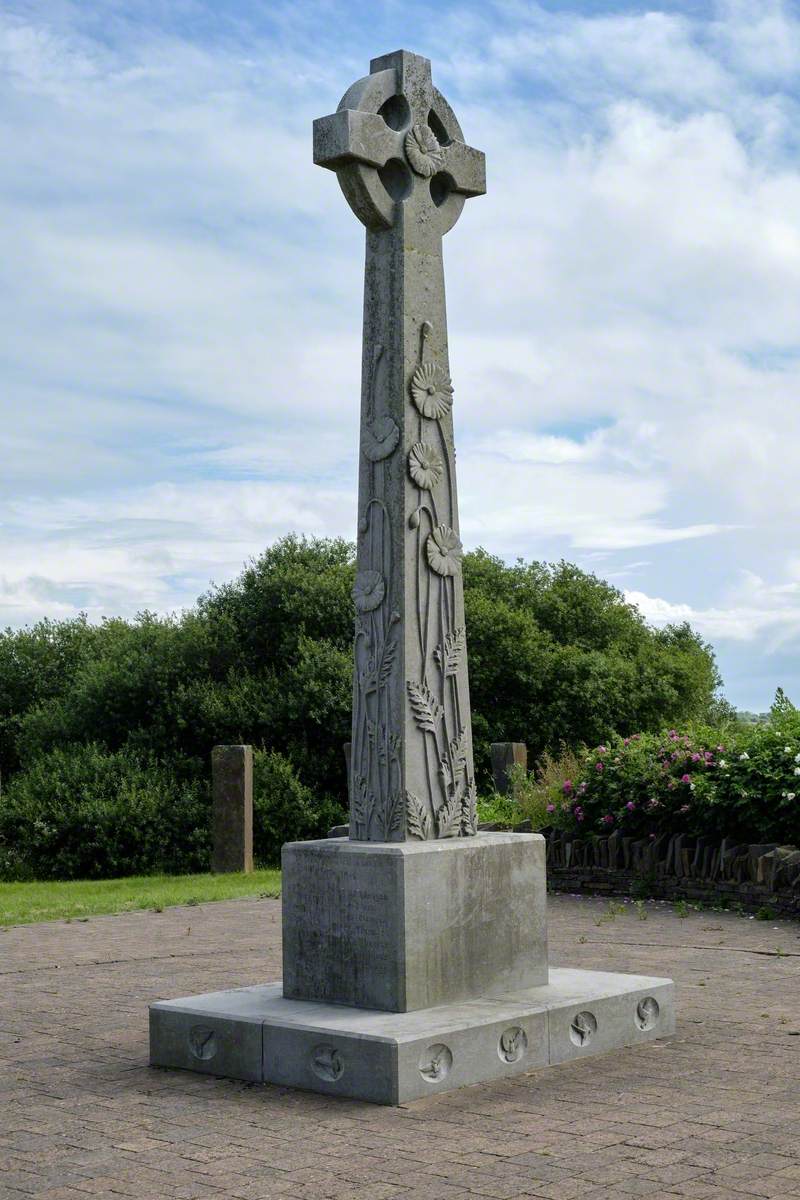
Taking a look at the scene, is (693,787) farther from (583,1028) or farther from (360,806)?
(360,806)

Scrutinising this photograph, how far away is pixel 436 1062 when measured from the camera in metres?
6.08

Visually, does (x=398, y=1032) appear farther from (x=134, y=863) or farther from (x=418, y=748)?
(x=134, y=863)

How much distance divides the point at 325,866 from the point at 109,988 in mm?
3240

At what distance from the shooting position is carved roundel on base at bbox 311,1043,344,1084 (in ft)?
20.1

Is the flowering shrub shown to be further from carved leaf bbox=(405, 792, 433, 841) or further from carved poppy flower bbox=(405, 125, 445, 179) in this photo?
carved poppy flower bbox=(405, 125, 445, 179)

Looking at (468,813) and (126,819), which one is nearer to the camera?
(468,813)

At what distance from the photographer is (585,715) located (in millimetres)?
27359

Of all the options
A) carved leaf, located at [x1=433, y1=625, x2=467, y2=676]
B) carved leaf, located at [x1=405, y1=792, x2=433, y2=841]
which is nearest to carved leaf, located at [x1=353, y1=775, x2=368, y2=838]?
carved leaf, located at [x1=405, y1=792, x2=433, y2=841]

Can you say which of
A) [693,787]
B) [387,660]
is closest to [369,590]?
[387,660]

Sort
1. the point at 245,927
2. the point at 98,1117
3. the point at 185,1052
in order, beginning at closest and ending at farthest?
the point at 98,1117
the point at 185,1052
the point at 245,927

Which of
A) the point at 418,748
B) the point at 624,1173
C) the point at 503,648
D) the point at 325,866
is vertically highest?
the point at 503,648

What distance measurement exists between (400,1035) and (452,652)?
201 cm

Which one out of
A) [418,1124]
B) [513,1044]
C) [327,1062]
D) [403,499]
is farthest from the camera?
[403,499]

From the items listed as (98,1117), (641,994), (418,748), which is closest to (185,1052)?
(98,1117)
